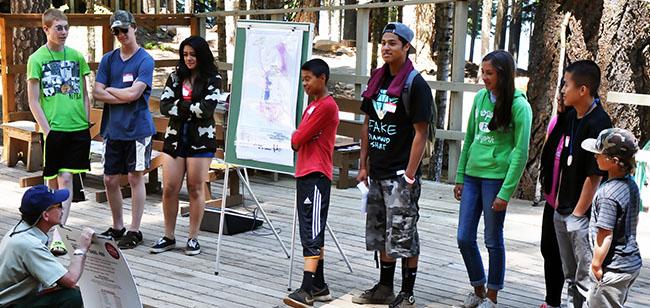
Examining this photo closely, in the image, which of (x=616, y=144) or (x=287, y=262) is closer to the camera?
(x=616, y=144)

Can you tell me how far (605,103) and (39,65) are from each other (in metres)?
4.78

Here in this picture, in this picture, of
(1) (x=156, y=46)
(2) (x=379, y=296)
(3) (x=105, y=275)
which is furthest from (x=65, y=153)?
(1) (x=156, y=46)

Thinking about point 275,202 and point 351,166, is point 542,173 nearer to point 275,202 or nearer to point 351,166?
point 275,202

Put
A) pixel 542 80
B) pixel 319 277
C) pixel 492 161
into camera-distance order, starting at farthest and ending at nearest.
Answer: pixel 542 80 → pixel 319 277 → pixel 492 161

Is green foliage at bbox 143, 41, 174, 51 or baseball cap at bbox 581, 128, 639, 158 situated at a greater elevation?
green foliage at bbox 143, 41, 174, 51

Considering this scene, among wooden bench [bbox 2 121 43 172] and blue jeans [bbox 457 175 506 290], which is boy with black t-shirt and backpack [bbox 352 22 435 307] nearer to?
blue jeans [bbox 457 175 506 290]

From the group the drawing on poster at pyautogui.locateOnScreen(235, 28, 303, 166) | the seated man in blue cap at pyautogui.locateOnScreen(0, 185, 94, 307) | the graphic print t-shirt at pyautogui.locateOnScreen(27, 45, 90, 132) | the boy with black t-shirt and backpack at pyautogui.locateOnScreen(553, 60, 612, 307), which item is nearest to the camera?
the seated man in blue cap at pyautogui.locateOnScreen(0, 185, 94, 307)

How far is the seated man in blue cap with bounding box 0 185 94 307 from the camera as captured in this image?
444 centimetres

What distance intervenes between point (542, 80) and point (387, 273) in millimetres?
3899

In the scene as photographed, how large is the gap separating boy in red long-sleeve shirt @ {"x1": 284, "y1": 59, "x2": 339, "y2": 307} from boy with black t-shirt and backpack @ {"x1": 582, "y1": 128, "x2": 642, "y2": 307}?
5.28 feet

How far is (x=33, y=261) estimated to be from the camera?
4441mm

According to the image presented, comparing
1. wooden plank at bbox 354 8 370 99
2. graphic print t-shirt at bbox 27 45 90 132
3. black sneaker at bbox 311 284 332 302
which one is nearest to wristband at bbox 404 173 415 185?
black sneaker at bbox 311 284 332 302

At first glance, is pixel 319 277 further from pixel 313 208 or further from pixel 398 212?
pixel 398 212

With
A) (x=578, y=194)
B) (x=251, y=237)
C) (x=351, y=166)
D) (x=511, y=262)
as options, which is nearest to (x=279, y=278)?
(x=251, y=237)
